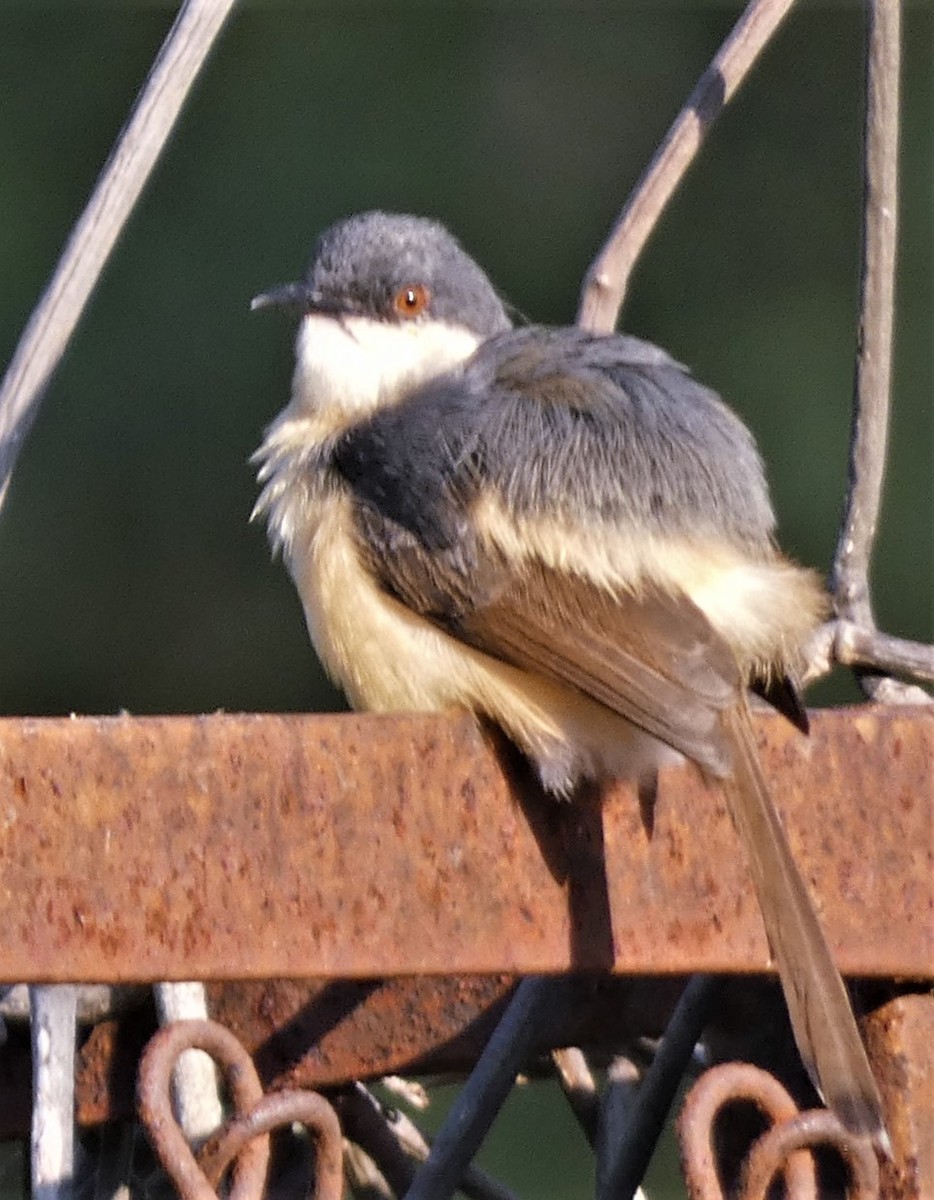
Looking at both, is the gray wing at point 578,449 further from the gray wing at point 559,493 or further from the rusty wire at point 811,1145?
the rusty wire at point 811,1145

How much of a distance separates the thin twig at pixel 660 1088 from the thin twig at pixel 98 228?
0.71 metres

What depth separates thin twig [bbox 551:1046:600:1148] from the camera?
7.10ft

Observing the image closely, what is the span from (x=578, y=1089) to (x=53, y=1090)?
0.58m

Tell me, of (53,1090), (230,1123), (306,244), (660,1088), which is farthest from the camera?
(306,244)

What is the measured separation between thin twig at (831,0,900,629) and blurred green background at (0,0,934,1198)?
4534 mm

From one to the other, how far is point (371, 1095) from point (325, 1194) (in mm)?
590

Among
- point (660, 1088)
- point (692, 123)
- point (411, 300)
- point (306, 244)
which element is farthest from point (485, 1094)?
point (306, 244)

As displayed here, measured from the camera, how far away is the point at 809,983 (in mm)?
1659

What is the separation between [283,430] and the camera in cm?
271

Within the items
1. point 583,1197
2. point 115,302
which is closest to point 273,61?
point 115,302

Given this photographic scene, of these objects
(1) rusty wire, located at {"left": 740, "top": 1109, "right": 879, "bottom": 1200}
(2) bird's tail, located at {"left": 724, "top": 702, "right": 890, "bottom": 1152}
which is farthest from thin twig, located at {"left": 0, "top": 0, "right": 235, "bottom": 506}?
(1) rusty wire, located at {"left": 740, "top": 1109, "right": 879, "bottom": 1200}

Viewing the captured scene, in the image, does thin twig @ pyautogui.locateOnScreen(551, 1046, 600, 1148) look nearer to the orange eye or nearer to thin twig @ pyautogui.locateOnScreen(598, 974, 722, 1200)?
thin twig @ pyautogui.locateOnScreen(598, 974, 722, 1200)

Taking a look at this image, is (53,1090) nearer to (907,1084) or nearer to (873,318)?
(907,1084)

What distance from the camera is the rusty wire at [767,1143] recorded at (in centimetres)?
153
